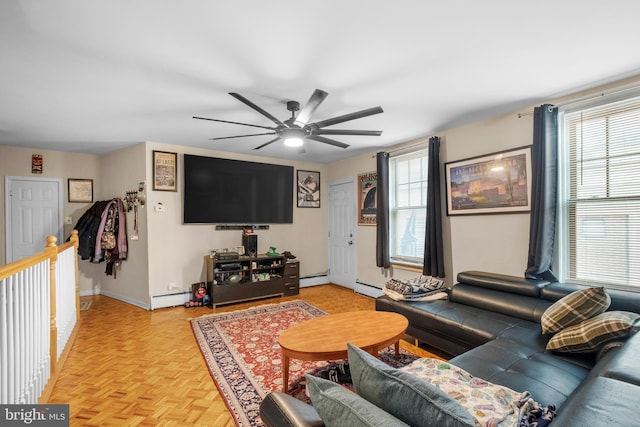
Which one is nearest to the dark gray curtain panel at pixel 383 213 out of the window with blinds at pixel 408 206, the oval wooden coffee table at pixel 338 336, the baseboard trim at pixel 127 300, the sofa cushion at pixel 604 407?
the window with blinds at pixel 408 206

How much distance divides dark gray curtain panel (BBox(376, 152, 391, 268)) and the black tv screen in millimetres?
1734

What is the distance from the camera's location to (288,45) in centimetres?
196

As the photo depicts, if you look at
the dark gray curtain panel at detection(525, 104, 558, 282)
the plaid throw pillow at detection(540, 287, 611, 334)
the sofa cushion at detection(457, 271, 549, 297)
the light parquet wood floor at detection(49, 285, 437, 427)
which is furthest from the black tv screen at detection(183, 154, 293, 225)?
the plaid throw pillow at detection(540, 287, 611, 334)

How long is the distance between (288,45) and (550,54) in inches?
73.6

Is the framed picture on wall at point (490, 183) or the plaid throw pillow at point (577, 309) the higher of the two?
the framed picture on wall at point (490, 183)

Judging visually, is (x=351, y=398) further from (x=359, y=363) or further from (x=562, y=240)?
(x=562, y=240)

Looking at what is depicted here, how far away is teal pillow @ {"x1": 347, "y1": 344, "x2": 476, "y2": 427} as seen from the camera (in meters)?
0.82

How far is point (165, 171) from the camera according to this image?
4.40m

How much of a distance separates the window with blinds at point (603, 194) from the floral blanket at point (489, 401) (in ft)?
6.66

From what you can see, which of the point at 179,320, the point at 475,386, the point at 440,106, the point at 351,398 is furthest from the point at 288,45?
the point at 179,320

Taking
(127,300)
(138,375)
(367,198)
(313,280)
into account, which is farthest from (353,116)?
(127,300)

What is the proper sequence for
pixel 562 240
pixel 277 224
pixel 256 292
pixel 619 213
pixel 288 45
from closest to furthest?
pixel 288 45
pixel 619 213
pixel 562 240
pixel 256 292
pixel 277 224

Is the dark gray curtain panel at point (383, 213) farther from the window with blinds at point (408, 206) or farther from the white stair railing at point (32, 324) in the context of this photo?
the white stair railing at point (32, 324)

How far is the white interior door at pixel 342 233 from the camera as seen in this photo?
211 inches
